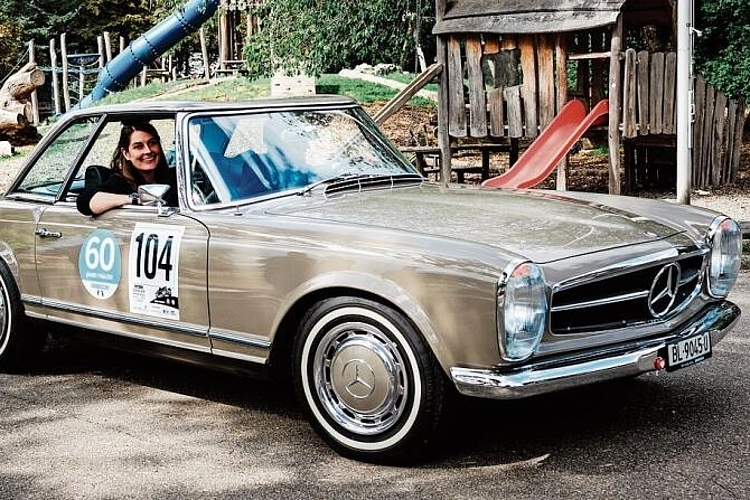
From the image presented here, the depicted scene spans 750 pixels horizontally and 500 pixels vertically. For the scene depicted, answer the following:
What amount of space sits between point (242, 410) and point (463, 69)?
10.7 metres

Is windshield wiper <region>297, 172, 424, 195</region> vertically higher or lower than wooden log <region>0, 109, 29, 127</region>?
lower

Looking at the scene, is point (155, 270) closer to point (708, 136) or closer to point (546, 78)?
point (546, 78)

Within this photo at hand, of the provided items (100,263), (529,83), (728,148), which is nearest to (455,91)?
(529,83)

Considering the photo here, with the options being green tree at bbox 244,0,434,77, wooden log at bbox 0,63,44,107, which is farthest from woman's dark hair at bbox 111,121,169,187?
wooden log at bbox 0,63,44,107

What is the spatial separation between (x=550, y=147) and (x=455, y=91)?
7.11ft

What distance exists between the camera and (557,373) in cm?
418

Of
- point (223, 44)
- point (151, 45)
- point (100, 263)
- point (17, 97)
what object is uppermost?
point (223, 44)

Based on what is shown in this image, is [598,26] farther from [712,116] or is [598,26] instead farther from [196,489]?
[196,489]

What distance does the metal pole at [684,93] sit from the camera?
36.4 feet

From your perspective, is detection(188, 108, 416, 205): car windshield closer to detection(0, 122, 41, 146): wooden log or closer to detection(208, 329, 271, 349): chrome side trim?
detection(208, 329, 271, 349): chrome side trim

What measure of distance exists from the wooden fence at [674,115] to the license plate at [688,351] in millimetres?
8981

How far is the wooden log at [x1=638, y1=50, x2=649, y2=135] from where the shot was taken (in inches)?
528

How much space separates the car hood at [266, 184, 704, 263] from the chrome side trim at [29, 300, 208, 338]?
655 millimetres

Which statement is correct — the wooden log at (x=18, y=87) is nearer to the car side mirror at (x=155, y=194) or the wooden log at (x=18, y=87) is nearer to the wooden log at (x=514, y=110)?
the wooden log at (x=514, y=110)
